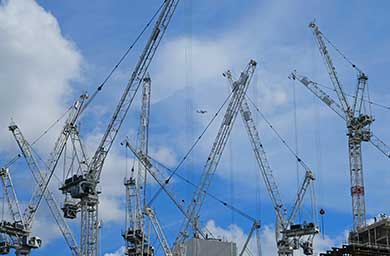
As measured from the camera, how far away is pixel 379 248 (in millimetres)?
199375

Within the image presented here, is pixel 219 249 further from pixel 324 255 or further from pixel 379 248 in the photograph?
pixel 379 248

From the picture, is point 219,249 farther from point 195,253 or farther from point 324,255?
point 324,255

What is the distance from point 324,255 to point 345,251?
15.4 feet

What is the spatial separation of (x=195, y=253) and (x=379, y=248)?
41.5m

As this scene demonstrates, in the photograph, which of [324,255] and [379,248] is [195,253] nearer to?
[324,255]

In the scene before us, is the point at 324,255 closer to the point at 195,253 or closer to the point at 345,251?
the point at 345,251

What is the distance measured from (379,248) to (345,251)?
A: 380 inches

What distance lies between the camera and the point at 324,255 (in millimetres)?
194875

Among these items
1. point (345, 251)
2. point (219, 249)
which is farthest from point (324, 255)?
point (219, 249)

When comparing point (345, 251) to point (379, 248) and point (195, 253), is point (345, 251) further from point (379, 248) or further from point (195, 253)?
point (195, 253)

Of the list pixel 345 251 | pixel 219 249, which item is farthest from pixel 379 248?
pixel 219 249

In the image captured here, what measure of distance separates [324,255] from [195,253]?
28.7 m

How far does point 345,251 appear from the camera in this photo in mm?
194750

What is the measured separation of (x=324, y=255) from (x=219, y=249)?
23.5 m
